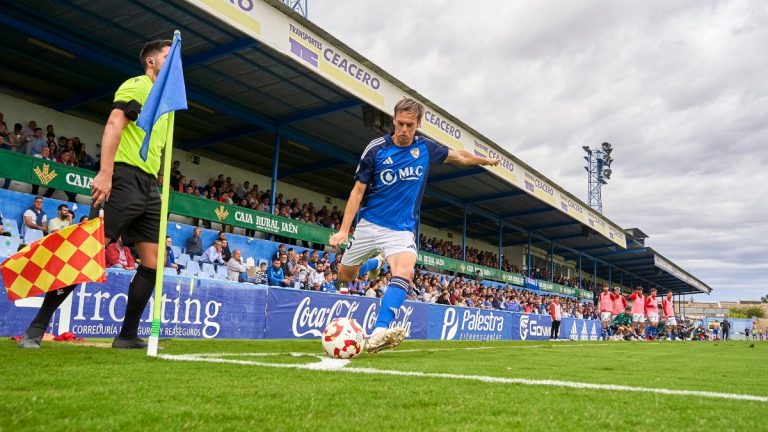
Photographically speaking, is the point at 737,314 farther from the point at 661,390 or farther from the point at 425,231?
the point at 661,390

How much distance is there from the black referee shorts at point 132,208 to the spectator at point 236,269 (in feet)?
30.9

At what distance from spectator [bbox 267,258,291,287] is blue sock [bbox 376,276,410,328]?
366 inches

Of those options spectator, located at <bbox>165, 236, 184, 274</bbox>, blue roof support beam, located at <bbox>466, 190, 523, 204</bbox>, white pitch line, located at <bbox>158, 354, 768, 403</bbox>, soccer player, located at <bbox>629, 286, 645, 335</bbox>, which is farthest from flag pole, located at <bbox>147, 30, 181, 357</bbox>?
blue roof support beam, located at <bbox>466, 190, 523, 204</bbox>

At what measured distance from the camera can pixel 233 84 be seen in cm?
1538

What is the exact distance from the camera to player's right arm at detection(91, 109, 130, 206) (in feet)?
13.4

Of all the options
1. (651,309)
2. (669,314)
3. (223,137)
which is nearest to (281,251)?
(223,137)

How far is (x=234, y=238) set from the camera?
15.8m

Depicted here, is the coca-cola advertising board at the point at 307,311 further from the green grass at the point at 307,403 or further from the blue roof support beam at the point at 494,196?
the blue roof support beam at the point at 494,196

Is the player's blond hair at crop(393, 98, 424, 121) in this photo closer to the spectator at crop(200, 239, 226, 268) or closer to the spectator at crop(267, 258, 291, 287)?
the spectator at crop(267, 258, 291, 287)

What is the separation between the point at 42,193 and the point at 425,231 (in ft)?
74.0

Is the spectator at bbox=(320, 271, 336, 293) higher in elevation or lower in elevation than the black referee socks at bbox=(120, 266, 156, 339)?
higher

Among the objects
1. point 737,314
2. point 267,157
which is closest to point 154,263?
point 267,157

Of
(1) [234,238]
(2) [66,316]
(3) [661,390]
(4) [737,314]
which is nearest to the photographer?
(3) [661,390]

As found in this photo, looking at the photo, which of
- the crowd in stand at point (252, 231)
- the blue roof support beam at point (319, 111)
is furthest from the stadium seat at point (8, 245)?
the blue roof support beam at point (319, 111)
